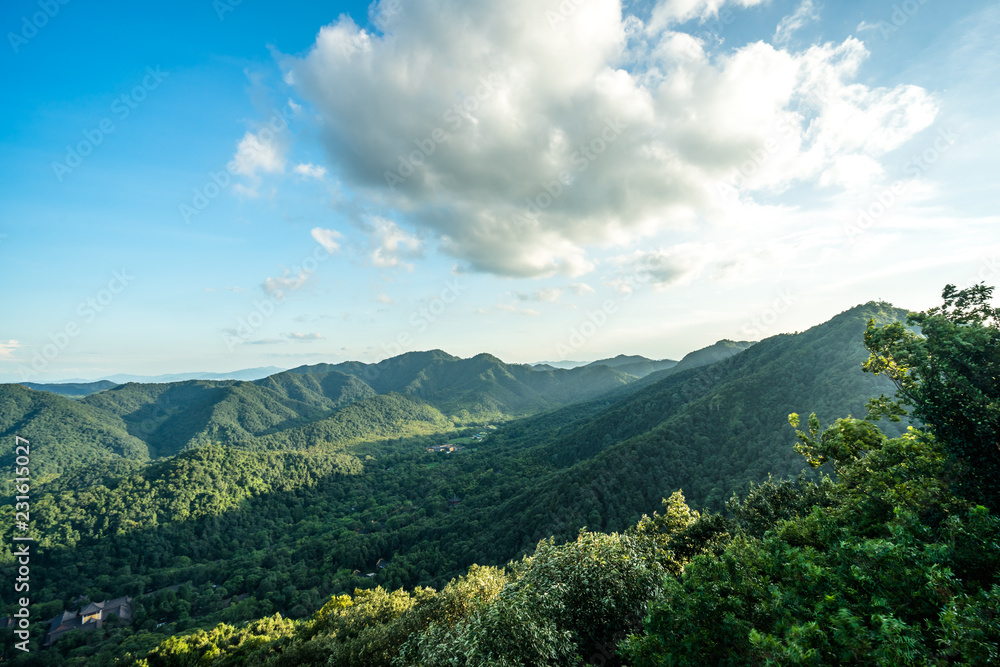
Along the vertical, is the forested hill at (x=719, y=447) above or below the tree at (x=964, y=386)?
below

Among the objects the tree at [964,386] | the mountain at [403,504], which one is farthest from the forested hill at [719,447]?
the tree at [964,386]

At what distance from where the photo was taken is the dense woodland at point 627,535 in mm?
12594

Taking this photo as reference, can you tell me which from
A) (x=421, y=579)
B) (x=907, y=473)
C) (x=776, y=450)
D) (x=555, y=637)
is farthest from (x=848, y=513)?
(x=421, y=579)

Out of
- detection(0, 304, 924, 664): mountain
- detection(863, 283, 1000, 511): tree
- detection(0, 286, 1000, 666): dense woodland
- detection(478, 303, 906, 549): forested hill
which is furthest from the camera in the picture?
detection(0, 304, 924, 664): mountain

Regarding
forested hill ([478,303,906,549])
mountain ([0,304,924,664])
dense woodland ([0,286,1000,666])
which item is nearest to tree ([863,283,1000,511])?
dense woodland ([0,286,1000,666])

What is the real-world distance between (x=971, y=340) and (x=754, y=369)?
464ft

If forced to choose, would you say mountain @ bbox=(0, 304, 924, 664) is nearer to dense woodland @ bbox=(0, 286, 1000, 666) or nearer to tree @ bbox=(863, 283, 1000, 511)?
dense woodland @ bbox=(0, 286, 1000, 666)

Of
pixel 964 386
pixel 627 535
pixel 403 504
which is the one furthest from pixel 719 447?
pixel 403 504

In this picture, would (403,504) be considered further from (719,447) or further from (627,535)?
(627,535)

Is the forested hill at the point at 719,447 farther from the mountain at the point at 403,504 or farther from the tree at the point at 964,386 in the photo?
the tree at the point at 964,386

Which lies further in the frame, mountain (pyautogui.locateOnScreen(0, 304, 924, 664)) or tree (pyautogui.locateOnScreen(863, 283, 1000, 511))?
mountain (pyautogui.locateOnScreen(0, 304, 924, 664))

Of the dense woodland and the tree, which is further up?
the tree

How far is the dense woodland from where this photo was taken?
41.3ft

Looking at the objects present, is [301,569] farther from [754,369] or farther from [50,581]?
[754,369]
